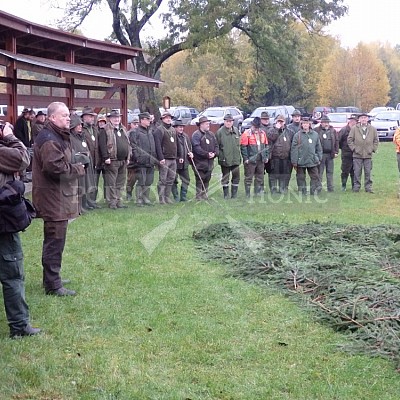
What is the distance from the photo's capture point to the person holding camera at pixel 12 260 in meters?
5.23

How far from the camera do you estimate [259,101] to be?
172 ft

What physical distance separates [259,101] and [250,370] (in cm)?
4859

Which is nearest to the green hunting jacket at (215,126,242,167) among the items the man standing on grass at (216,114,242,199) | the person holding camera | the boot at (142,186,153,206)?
the man standing on grass at (216,114,242,199)

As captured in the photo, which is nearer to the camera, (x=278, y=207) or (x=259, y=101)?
(x=278, y=207)

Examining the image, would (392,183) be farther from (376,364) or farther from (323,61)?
(323,61)

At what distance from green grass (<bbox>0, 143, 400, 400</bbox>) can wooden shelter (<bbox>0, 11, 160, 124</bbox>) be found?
5.60 metres

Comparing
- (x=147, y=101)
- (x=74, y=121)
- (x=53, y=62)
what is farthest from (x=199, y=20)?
(x=74, y=121)

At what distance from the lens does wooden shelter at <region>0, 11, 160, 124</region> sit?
43.5 ft

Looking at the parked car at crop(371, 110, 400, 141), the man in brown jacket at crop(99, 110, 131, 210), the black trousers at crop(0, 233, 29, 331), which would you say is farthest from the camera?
the parked car at crop(371, 110, 400, 141)

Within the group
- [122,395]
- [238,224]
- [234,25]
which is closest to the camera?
[122,395]

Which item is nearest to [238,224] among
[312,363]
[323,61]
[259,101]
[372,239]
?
[372,239]

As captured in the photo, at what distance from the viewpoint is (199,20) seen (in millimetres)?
23703

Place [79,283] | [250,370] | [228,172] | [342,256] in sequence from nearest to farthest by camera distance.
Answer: [250,370] < [79,283] < [342,256] < [228,172]

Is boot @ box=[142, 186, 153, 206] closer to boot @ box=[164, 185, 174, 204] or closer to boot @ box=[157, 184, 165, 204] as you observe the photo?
boot @ box=[157, 184, 165, 204]
